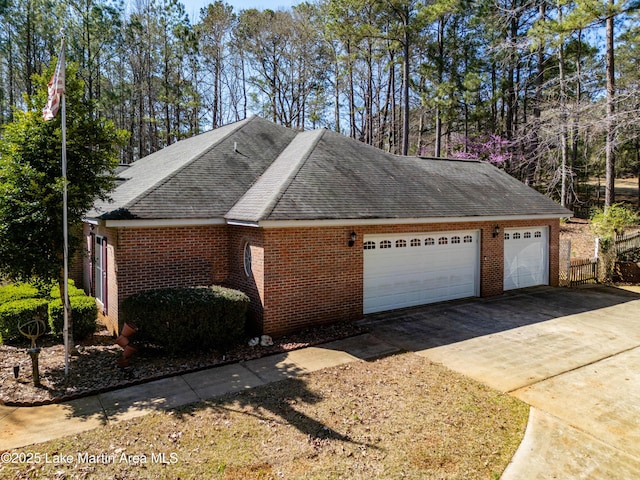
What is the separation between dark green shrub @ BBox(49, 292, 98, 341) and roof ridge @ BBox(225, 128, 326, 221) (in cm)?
351

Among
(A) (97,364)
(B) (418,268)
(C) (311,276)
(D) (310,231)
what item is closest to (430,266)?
(B) (418,268)

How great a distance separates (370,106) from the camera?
107 feet

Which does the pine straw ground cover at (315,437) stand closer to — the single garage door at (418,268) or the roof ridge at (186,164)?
the single garage door at (418,268)

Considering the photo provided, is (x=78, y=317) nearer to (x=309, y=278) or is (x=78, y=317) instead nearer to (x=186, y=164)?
(x=186, y=164)

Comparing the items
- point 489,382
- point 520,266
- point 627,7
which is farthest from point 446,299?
point 627,7

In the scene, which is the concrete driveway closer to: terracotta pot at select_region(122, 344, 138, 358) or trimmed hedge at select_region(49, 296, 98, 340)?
terracotta pot at select_region(122, 344, 138, 358)

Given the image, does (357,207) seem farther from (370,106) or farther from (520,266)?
(370,106)

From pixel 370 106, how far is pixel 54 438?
1227 inches

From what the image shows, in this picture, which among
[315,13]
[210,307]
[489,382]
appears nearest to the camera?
[489,382]

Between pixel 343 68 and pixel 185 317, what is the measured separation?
95.7ft

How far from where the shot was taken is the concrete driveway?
16.4 ft

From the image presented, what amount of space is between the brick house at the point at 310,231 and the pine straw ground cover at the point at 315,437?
3.16 m

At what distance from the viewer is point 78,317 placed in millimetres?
8742

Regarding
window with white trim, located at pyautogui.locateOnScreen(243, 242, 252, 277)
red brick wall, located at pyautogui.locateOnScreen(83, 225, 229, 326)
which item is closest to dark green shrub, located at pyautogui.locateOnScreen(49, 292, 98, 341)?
red brick wall, located at pyautogui.locateOnScreen(83, 225, 229, 326)
